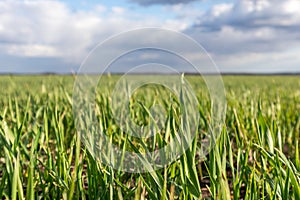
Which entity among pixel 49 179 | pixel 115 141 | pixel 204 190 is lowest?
pixel 204 190

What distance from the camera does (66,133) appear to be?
7.25 feet

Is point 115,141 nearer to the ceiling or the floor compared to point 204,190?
nearer to the ceiling

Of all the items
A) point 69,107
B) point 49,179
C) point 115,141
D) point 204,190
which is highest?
point 69,107

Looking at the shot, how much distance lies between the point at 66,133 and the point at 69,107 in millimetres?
349

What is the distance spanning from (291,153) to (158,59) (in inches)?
45.6

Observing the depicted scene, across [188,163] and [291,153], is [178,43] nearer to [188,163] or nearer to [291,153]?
[188,163]

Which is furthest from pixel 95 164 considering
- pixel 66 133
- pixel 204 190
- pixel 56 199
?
pixel 66 133

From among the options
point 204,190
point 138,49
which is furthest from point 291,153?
point 138,49

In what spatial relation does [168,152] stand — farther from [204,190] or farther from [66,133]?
[66,133]

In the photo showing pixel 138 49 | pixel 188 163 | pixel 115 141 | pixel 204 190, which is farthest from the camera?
pixel 115 141

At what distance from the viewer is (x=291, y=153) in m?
2.23

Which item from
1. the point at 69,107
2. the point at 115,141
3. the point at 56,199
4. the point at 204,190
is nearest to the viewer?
the point at 56,199

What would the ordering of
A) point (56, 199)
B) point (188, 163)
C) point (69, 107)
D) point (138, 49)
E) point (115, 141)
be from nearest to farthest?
point (188, 163), point (56, 199), point (138, 49), point (115, 141), point (69, 107)

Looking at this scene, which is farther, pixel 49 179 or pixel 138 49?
pixel 138 49
